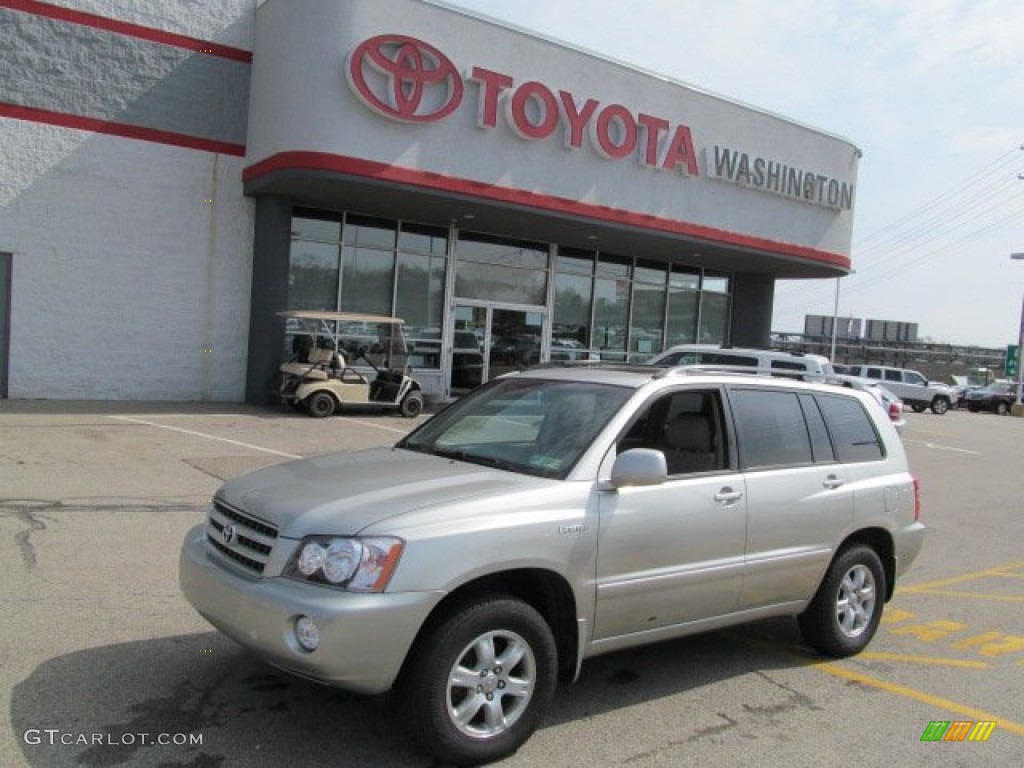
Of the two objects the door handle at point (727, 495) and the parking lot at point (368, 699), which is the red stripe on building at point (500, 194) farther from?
the door handle at point (727, 495)

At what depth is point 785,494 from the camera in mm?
4922

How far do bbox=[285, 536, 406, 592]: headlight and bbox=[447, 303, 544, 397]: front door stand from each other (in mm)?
15652

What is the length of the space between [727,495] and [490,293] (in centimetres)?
1545

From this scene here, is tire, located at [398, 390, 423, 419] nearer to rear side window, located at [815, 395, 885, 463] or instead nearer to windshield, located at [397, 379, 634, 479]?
windshield, located at [397, 379, 634, 479]

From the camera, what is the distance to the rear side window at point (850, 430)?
5.50m

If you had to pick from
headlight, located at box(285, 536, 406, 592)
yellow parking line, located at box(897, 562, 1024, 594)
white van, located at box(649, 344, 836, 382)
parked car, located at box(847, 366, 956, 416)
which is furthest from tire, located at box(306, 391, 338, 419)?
parked car, located at box(847, 366, 956, 416)

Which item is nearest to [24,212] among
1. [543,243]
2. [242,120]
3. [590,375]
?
[242,120]

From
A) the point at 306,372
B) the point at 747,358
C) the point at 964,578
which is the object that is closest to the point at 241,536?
the point at 964,578

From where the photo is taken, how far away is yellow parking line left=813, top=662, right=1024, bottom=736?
177 inches

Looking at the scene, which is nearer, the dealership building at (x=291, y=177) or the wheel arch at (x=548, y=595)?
the wheel arch at (x=548, y=595)

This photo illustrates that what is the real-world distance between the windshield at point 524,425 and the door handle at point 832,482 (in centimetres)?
150

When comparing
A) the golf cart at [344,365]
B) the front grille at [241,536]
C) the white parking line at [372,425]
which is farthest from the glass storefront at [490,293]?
the front grille at [241,536]

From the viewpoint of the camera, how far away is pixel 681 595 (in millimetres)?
4352

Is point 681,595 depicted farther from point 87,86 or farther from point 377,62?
point 87,86
